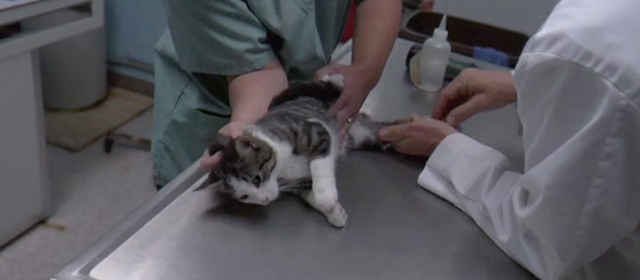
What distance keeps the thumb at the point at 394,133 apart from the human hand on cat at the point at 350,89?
0.05 metres

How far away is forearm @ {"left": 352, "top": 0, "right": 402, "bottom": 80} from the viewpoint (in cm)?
98

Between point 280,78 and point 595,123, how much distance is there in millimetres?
474

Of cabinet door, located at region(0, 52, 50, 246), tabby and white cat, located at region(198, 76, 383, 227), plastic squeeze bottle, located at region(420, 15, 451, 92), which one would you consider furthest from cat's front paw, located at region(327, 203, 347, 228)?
cabinet door, located at region(0, 52, 50, 246)

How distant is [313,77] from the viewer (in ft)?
3.11

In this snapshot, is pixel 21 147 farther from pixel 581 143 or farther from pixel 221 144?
pixel 581 143

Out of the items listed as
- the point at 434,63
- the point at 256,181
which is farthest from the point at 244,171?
the point at 434,63

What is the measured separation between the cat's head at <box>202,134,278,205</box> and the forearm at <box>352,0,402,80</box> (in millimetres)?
307

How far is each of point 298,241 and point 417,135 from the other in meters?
0.25

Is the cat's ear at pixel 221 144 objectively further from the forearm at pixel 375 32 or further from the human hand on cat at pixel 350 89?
the forearm at pixel 375 32

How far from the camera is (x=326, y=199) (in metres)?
0.69

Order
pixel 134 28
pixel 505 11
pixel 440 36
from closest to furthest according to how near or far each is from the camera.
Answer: pixel 440 36 < pixel 505 11 < pixel 134 28

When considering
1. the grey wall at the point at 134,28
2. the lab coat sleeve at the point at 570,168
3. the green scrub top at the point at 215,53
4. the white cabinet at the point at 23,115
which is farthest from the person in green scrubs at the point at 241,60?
the grey wall at the point at 134,28

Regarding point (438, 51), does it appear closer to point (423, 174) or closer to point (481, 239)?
point (423, 174)

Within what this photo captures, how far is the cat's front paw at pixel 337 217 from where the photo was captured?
0.69 m
